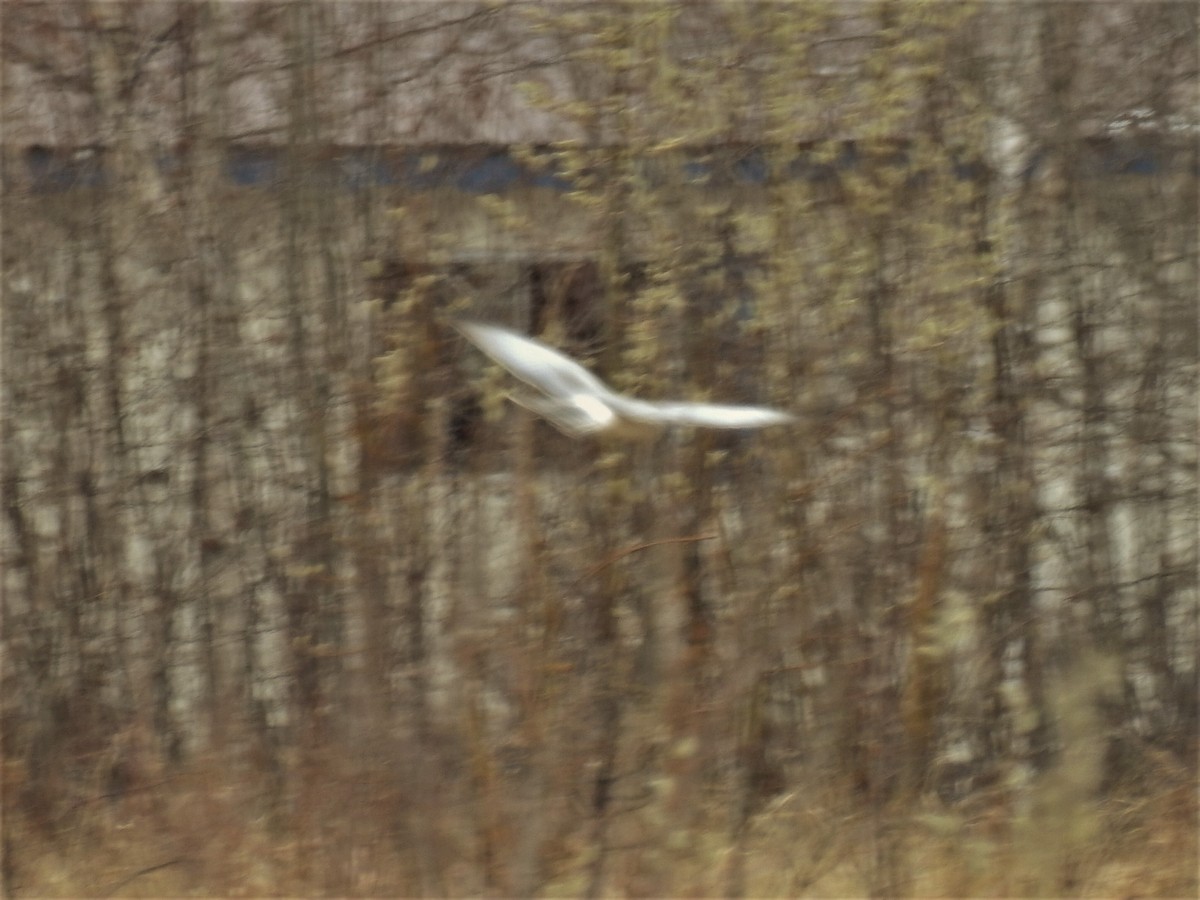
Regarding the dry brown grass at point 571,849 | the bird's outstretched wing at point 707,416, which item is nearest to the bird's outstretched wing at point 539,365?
the bird's outstretched wing at point 707,416

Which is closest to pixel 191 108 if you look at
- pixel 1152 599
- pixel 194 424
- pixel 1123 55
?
pixel 194 424

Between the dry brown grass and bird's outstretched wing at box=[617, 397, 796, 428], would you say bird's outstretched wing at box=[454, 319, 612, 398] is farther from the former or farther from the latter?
the dry brown grass

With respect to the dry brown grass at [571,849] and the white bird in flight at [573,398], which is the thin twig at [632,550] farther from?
the dry brown grass at [571,849]

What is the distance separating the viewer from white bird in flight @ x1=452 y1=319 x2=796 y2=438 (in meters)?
→ 4.63

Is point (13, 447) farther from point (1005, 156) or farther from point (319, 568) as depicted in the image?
point (1005, 156)

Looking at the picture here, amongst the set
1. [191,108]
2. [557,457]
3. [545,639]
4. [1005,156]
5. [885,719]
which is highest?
[191,108]

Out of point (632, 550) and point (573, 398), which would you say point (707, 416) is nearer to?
point (573, 398)

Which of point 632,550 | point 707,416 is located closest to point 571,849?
point 632,550

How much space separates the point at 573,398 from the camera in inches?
183

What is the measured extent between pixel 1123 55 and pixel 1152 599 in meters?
1.89

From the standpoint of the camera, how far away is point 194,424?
5828 mm

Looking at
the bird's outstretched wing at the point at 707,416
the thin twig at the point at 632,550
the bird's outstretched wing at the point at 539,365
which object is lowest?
the thin twig at the point at 632,550

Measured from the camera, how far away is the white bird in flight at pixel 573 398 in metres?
4.63

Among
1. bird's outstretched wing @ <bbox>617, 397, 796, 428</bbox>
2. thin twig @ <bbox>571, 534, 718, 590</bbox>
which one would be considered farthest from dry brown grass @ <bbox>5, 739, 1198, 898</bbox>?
bird's outstretched wing @ <bbox>617, 397, 796, 428</bbox>
